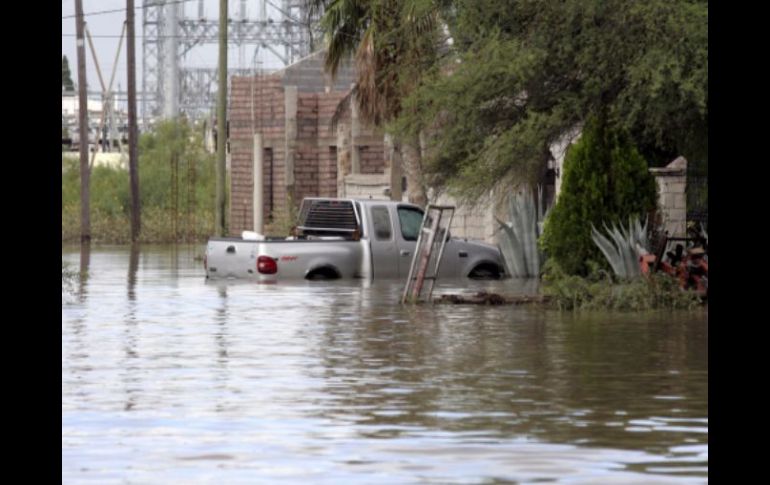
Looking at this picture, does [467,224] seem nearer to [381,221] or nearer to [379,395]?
[381,221]

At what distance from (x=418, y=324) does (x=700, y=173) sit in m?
10.2

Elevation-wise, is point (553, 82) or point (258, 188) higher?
point (553, 82)

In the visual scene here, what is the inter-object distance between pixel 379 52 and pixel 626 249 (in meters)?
14.1

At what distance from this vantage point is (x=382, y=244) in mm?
36312

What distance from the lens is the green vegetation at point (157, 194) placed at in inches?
2640

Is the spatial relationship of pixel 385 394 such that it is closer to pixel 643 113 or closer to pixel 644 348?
pixel 644 348

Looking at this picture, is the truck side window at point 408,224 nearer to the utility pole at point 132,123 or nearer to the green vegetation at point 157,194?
the green vegetation at point 157,194

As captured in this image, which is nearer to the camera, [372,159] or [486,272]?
[486,272]

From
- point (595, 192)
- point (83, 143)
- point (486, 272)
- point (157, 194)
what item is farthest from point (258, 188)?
point (595, 192)

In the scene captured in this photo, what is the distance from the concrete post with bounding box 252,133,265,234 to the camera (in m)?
56.6

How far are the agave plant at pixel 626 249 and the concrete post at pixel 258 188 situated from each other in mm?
26282

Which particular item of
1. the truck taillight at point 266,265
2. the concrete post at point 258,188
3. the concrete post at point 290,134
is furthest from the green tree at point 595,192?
the concrete post at point 290,134
